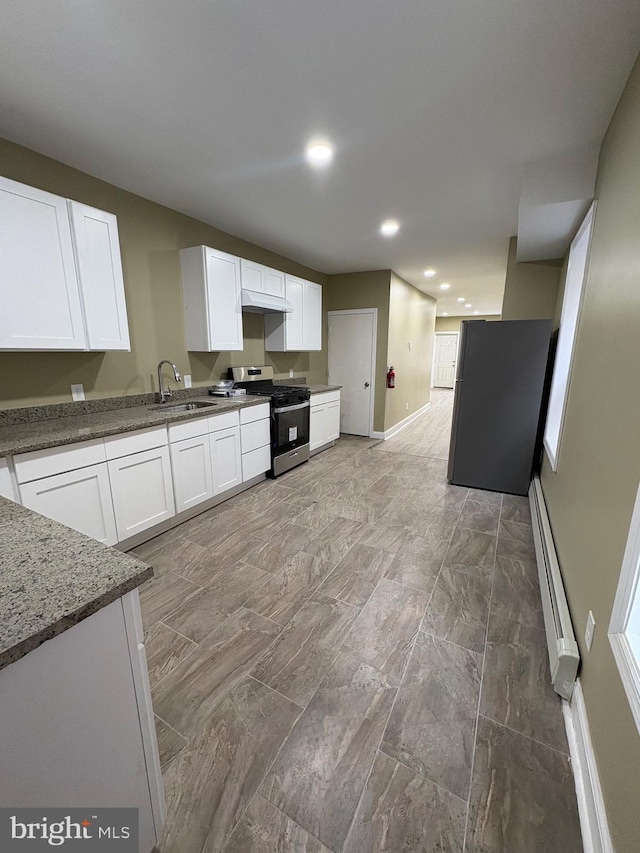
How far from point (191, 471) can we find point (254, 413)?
90 centimetres

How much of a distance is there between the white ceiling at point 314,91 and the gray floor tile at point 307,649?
2676 mm

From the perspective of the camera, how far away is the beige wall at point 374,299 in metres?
5.20

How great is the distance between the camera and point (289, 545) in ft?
8.43

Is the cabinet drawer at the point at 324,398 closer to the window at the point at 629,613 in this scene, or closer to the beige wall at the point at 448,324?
the window at the point at 629,613

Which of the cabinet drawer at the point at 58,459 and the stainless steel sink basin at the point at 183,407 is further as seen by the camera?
the stainless steel sink basin at the point at 183,407

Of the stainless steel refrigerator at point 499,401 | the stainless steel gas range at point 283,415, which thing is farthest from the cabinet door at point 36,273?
the stainless steel refrigerator at point 499,401

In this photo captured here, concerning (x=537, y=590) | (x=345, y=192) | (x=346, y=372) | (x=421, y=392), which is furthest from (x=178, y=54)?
(x=421, y=392)

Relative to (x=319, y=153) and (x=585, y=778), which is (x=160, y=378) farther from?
(x=585, y=778)

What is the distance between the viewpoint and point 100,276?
2324mm

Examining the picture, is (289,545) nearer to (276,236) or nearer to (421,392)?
(276,236)

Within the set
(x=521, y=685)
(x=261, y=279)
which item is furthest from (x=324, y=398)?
(x=521, y=685)

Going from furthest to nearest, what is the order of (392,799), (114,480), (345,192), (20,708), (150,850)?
(345,192), (114,480), (392,799), (150,850), (20,708)

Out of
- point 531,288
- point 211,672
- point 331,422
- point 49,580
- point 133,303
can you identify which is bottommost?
point 211,672

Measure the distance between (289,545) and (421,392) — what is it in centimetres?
611
